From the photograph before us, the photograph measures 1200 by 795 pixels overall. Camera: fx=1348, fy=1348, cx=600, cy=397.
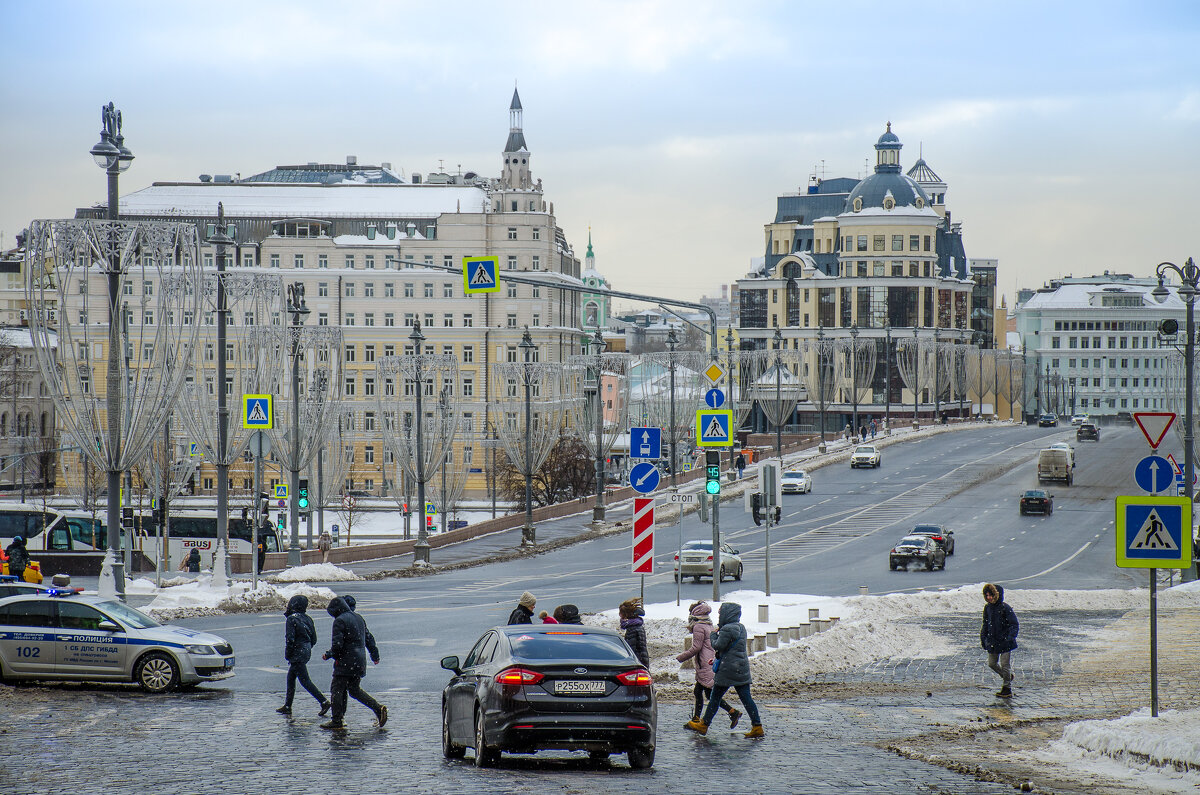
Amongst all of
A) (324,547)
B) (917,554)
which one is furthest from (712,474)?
(324,547)

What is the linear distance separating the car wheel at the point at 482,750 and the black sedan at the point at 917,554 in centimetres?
3106

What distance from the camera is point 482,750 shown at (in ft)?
38.9

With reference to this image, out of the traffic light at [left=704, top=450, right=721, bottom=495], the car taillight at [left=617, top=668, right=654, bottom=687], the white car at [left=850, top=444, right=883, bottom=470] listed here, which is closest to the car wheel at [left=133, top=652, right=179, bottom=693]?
the car taillight at [left=617, top=668, right=654, bottom=687]

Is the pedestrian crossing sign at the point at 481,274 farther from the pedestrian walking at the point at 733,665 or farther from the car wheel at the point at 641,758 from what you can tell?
the car wheel at the point at 641,758

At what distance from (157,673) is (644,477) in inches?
350

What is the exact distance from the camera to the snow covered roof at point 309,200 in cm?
10931

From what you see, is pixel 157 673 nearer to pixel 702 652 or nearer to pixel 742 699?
pixel 702 652

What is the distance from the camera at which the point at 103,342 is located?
102062mm

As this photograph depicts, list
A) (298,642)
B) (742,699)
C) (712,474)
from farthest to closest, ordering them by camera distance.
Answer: (712,474) < (298,642) < (742,699)

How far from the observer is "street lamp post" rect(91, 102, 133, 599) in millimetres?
25062

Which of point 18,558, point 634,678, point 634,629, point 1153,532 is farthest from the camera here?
point 18,558

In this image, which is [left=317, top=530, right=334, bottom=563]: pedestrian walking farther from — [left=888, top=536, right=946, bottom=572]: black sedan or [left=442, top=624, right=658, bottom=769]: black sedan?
[left=442, top=624, right=658, bottom=769]: black sedan

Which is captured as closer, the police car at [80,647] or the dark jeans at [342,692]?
the dark jeans at [342,692]

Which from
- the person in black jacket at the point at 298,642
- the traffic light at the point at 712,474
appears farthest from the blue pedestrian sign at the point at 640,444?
the person in black jacket at the point at 298,642
